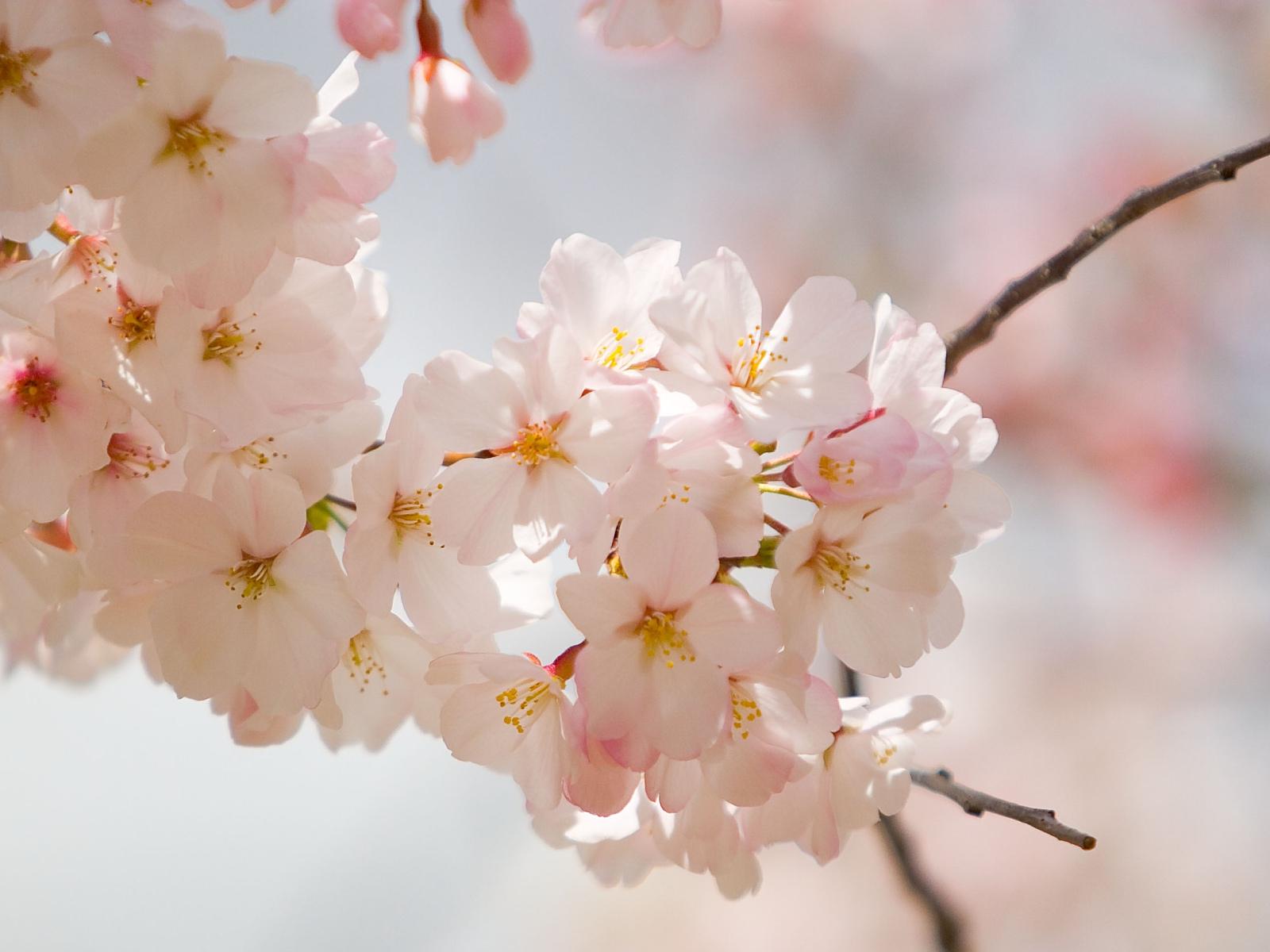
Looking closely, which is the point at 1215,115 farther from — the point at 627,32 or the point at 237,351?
the point at 237,351

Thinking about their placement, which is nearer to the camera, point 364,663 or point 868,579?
point 868,579

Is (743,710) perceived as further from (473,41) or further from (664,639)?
(473,41)

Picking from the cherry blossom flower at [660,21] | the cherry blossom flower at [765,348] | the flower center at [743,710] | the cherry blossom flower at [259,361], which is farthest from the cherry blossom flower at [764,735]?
the cherry blossom flower at [660,21]

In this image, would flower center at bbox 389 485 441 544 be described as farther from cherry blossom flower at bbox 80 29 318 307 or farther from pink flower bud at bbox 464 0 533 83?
pink flower bud at bbox 464 0 533 83

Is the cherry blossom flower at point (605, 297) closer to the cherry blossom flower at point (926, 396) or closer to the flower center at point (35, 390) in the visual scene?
the cherry blossom flower at point (926, 396)

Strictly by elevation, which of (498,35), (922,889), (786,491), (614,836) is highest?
(498,35)

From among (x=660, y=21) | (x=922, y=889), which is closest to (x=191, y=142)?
(x=660, y=21)
